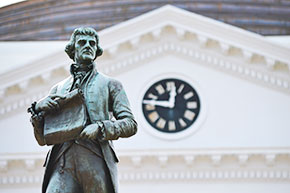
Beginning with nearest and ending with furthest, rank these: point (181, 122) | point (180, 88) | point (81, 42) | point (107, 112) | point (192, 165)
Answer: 1. point (107, 112)
2. point (81, 42)
3. point (192, 165)
4. point (181, 122)
5. point (180, 88)

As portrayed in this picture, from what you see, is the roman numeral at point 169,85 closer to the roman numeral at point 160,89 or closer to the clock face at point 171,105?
the clock face at point 171,105

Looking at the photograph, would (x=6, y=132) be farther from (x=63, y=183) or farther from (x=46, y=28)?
(x=63, y=183)

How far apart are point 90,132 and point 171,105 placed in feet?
50.5

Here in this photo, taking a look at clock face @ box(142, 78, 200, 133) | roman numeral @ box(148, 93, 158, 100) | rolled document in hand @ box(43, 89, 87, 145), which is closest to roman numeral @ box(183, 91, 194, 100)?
clock face @ box(142, 78, 200, 133)

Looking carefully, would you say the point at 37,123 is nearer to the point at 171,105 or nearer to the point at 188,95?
the point at 171,105

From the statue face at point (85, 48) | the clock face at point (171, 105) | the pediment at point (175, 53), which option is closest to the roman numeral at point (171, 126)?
the clock face at point (171, 105)

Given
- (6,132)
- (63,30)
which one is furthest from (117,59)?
(63,30)

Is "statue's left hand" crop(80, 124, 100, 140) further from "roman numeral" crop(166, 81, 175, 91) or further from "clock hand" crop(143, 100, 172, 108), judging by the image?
"roman numeral" crop(166, 81, 175, 91)

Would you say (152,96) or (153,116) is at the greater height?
(152,96)

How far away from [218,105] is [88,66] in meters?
15.5

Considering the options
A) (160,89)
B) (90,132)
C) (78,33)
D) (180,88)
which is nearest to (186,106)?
(180,88)

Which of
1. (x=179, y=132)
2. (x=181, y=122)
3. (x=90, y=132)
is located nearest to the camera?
(x=90, y=132)

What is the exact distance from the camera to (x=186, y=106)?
20.2 meters

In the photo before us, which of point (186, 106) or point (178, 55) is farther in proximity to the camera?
point (178, 55)
